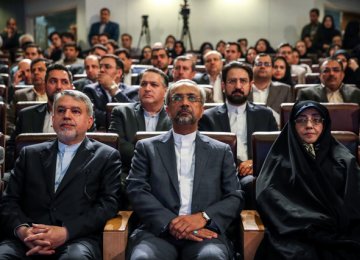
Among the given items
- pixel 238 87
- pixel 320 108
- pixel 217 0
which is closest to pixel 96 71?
pixel 238 87

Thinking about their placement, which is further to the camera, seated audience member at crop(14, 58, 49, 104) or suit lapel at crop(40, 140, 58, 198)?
seated audience member at crop(14, 58, 49, 104)

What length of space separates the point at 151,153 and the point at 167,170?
0.11m

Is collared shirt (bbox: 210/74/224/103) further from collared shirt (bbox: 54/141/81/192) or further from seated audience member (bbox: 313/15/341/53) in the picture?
seated audience member (bbox: 313/15/341/53)

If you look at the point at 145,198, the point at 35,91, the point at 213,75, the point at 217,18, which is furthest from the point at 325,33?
the point at 145,198

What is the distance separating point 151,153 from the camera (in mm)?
2496

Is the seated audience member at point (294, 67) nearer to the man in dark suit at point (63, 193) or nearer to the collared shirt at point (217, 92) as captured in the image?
the collared shirt at point (217, 92)

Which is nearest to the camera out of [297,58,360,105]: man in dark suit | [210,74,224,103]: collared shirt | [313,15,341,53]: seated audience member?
[297,58,360,105]: man in dark suit

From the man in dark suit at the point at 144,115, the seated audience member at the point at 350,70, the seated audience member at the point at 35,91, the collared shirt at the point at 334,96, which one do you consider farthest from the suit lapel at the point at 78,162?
the seated audience member at the point at 350,70

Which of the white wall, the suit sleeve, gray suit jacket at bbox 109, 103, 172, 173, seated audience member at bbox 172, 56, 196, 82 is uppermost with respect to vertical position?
the white wall

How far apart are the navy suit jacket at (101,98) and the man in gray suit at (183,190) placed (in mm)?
1558

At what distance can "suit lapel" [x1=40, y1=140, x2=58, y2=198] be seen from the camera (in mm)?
2420

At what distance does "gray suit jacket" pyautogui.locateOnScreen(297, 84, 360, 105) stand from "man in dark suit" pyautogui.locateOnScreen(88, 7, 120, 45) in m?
5.98

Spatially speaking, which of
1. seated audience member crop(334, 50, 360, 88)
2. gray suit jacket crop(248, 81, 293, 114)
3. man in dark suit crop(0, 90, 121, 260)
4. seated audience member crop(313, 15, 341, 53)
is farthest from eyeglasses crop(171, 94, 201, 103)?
seated audience member crop(313, 15, 341, 53)

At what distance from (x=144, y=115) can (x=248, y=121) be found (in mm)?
617
